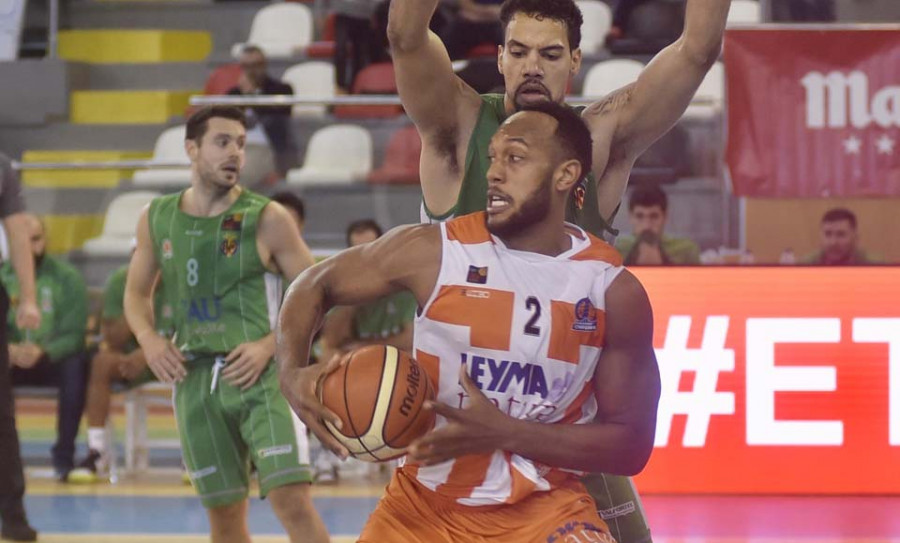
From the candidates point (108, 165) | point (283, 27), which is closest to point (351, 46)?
point (283, 27)

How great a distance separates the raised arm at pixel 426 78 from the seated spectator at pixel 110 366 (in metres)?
5.54

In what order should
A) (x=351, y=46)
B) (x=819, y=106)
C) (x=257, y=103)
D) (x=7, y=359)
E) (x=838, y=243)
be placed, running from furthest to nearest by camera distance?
(x=351, y=46), (x=257, y=103), (x=819, y=106), (x=838, y=243), (x=7, y=359)

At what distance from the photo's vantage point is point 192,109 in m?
11.3

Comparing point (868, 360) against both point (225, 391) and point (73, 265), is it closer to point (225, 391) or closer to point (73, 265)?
point (225, 391)

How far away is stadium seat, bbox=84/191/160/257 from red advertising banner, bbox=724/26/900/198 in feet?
12.8

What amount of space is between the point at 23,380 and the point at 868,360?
5.26 m

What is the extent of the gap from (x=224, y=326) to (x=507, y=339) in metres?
2.71

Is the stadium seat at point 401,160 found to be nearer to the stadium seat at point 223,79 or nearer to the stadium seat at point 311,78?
the stadium seat at point 311,78

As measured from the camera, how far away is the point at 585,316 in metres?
3.41

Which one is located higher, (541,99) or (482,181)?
(541,99)

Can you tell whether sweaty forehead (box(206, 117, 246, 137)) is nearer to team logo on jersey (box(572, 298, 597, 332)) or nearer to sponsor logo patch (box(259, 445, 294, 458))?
sponsor logo patch (box(259, 445, 294, 458))

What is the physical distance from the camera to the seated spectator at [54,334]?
931cm

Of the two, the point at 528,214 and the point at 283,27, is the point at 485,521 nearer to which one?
the point at 528,214

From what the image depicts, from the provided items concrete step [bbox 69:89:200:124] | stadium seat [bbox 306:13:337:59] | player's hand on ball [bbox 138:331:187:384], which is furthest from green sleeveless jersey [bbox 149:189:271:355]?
concrete step [bbox 69:89:200:124]
